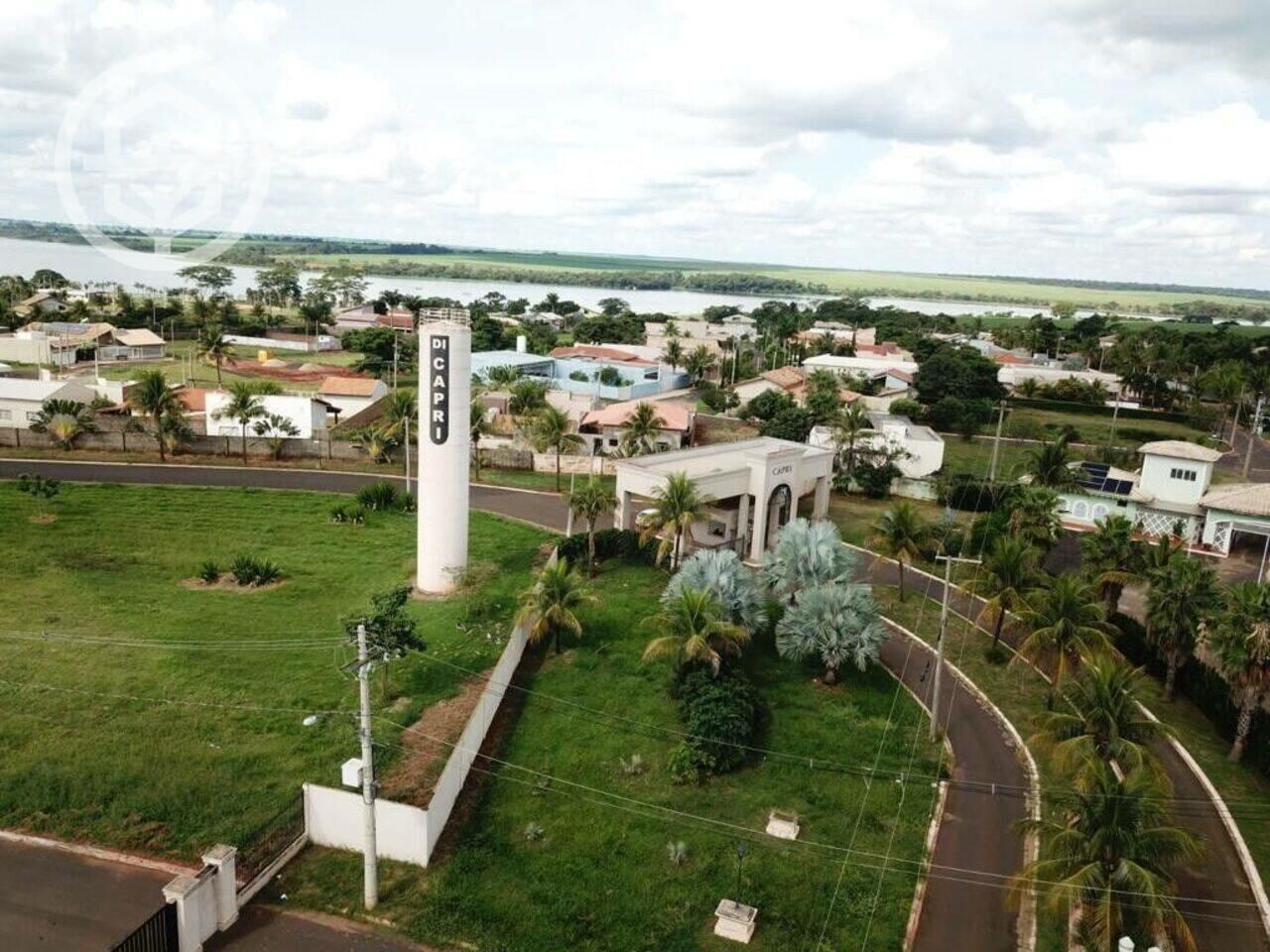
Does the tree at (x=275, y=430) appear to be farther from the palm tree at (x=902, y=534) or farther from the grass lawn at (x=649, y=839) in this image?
the palm tree at (x=902, y=534)

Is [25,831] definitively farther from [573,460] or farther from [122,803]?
[573,460]

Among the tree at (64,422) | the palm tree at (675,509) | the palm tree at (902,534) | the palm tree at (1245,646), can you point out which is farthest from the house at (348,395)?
the palm tree at (1245,646)

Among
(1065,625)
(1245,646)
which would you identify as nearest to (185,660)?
(1065,625)

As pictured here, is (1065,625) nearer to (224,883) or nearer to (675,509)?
(675,509)

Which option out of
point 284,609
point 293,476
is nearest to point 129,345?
point 293,476

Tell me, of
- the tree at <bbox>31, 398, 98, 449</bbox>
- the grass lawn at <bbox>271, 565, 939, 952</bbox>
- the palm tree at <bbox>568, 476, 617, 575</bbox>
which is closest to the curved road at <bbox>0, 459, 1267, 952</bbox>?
the grass lawn at <bbox>271, 565, 939, 952</bbox>

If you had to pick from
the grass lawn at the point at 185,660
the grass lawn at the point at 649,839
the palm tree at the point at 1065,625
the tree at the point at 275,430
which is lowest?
the grass lawn at the point at 649,839
